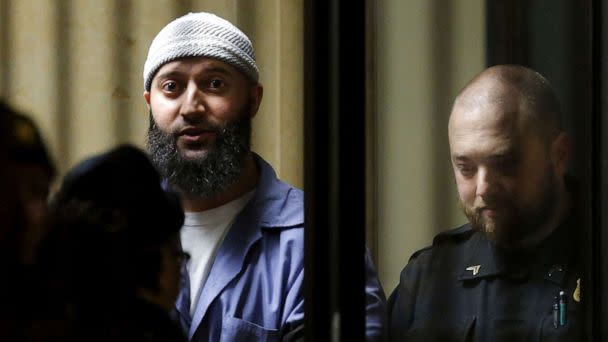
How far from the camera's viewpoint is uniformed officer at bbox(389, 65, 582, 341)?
35.3 inches

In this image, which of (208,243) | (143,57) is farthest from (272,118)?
(208,243)

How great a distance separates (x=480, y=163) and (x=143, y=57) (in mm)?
415

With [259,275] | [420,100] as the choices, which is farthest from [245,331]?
[420,100]

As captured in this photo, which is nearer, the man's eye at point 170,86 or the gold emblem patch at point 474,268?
the gold emblem patch at point 474,268

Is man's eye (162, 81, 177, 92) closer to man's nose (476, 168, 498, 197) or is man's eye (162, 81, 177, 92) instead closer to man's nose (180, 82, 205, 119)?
man's nose (180, 82, 205, 119)

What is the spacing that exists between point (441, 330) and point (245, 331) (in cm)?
21

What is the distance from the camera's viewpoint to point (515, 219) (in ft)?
3.07

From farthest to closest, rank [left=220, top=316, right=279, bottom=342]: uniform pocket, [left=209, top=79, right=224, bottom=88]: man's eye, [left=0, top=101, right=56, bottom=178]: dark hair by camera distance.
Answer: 1. [left=209, top=79, right=224, bottom=88]: man's eye
2. [left=220, top=316, right=279, bottom=342]: uniform pocket
3. [left=0, top=101, right=56, bottom=178]: dark hair

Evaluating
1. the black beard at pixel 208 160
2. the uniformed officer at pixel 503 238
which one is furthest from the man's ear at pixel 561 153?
the black beard at pixel 208 160

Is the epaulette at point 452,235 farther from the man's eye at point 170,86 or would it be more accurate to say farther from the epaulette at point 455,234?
the man's eye at point 170,86

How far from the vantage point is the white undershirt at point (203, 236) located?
34.2 inches

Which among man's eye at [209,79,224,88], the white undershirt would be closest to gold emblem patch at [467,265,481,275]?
the white undershirt

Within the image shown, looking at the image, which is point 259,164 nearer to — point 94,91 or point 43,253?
point 94,91

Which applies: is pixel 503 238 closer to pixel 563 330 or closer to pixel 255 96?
pixel 563 330
